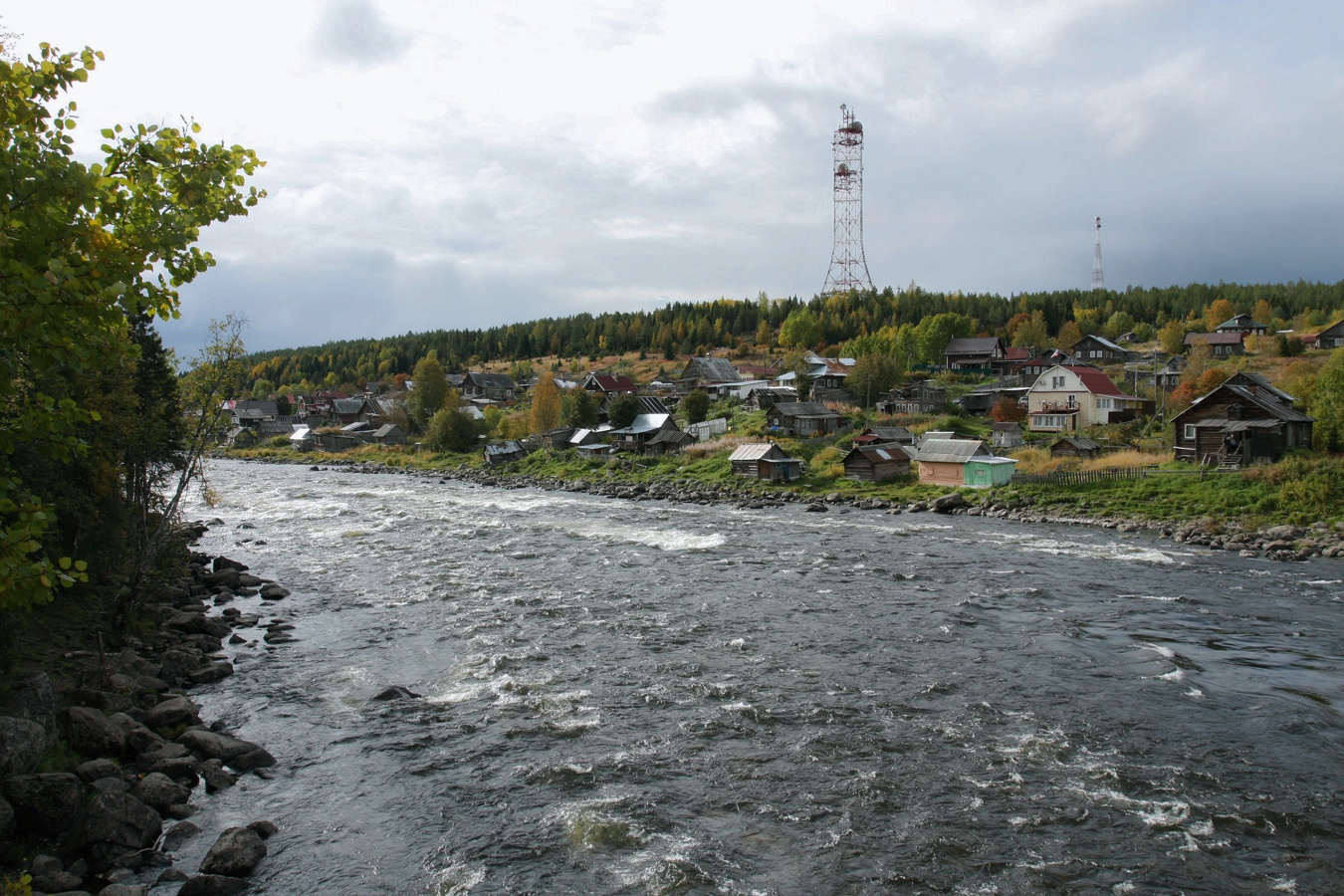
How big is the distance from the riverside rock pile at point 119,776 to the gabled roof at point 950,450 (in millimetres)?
34015

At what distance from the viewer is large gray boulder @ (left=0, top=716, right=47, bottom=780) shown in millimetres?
8734

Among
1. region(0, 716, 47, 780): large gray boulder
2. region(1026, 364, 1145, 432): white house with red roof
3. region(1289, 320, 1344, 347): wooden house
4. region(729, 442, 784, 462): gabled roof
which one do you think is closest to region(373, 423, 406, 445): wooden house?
region(729, 442, 784, 462): gabled roof

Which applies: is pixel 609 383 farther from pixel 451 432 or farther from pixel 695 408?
pixel 695 408

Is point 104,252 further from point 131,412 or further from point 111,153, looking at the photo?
point 131,412

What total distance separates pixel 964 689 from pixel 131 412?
60.7ft

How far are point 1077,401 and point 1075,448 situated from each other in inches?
437

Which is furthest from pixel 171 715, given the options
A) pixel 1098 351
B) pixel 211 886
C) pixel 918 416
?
pixel 1098 351

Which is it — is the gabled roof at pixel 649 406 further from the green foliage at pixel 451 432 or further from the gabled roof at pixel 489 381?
the gabled roof at pixel 489 381

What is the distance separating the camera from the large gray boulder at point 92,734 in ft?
33.0

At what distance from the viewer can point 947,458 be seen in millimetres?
39656

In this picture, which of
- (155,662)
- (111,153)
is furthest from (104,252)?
(155,662)

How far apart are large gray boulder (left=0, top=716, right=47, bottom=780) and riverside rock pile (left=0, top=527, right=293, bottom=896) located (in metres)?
0.01

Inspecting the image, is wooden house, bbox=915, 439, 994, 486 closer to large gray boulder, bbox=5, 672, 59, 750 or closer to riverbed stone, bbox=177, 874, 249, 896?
riverbed stone, bbox=177, 874, 249, 896

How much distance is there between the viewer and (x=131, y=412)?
17578 mm
